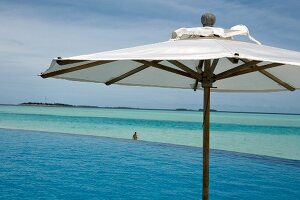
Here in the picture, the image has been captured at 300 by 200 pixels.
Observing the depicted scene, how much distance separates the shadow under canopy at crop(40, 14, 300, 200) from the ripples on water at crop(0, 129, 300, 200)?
15.1 feet

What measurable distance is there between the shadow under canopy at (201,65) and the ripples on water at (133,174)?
4594 mm

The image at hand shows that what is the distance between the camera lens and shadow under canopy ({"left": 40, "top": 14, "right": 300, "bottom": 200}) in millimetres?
2326

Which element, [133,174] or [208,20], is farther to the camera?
[133,174]

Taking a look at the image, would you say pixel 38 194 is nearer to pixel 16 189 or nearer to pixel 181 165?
pixel 16 189

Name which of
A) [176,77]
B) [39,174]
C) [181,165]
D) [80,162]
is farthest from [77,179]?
[176,77]

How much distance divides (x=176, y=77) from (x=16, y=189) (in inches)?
222

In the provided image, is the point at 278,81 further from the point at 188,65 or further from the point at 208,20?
the point at 208,20

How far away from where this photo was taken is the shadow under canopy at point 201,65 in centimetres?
233

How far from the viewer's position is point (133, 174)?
34.9 feet

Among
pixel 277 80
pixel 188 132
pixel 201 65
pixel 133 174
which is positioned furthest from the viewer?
pixel 188 132

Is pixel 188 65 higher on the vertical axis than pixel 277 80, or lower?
higher

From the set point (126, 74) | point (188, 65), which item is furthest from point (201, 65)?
point (126, 74)

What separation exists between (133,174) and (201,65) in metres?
7.32

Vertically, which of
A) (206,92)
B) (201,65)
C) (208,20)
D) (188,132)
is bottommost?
(188,132)
